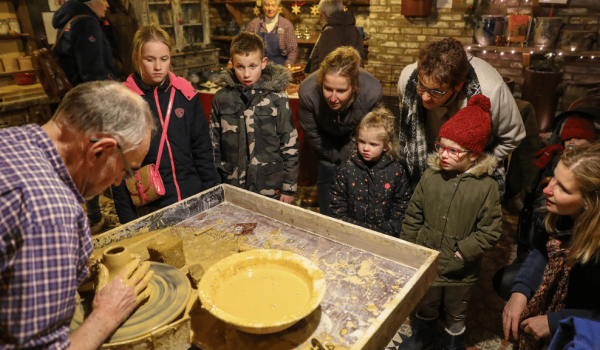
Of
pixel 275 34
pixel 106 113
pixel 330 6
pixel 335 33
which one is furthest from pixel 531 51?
pixel 106 113

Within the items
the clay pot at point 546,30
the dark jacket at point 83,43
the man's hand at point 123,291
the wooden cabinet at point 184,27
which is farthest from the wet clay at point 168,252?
the wooden cabinet at point 184,27

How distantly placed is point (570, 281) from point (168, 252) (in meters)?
1.76

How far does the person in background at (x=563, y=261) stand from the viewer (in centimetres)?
161

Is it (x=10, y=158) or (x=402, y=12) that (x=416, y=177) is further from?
(x=402, y=12)

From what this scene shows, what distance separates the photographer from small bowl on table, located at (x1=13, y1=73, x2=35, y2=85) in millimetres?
5625

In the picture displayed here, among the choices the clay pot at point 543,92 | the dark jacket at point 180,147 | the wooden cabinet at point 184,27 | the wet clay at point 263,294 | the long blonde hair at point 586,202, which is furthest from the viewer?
the wooden cabinet at point 184,27

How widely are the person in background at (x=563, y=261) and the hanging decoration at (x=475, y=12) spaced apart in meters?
4.53

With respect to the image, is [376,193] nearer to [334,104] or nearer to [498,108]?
[334,104]

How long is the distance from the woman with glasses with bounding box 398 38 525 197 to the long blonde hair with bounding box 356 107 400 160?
0.13 meters

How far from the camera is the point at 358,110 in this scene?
2.71 metres

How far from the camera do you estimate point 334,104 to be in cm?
262

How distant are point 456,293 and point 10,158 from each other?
2.14 metres

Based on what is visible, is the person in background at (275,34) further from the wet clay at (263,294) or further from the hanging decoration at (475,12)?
the wet clay at (263,294)

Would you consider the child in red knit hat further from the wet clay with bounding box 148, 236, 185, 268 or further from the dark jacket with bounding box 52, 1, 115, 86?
the dark jacket with bounding box 52, 1, 115, 86
